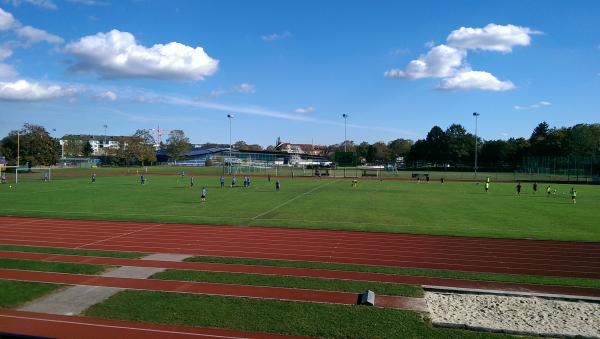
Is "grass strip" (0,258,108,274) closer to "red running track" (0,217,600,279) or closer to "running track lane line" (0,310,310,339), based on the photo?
"red running track" (0,217,600,279)

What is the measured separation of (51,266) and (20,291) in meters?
2.43

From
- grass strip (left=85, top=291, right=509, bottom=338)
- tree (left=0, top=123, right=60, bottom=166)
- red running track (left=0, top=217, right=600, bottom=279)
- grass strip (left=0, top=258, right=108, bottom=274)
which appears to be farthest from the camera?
tree (left=0, top=123, right=60, bottom=166)

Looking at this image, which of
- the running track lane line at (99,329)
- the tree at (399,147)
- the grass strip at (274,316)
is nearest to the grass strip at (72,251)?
the grass strip at (274,316)

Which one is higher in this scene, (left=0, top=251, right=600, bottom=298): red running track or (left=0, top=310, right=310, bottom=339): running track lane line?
(left=0, top=251, right=600, bottom=298): red running track

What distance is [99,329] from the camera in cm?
884

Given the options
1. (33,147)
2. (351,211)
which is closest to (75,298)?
(351,211)

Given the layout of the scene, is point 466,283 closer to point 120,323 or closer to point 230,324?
point 230,324

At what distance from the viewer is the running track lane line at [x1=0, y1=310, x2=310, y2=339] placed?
28.0ft

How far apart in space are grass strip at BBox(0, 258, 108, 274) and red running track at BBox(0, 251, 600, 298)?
664mm

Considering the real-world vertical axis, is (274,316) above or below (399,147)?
below

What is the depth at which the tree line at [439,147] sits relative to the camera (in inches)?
3300

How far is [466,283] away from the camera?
40.5ft

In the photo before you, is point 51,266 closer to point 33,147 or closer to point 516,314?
point 516,314

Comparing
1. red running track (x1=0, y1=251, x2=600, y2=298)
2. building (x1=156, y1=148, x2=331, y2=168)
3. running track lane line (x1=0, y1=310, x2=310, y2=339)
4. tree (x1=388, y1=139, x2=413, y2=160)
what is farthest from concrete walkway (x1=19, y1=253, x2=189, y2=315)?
tree (x1=388, y1=139, x2=413, y2=160)
